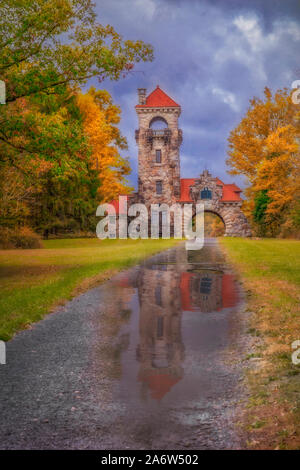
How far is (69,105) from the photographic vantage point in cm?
3712

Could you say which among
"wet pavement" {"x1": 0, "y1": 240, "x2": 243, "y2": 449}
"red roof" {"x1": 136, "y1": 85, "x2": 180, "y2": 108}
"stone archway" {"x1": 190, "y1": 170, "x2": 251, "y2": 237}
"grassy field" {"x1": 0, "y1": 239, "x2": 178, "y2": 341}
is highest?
"red roof" {"x1": 136, "y1": 85, "x2": 180, "y2": 108}

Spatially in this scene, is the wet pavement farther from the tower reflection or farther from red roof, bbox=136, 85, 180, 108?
red roof, bbox=136, 85, 180, 108

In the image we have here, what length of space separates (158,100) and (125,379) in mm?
57804

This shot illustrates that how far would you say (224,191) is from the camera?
58062mm

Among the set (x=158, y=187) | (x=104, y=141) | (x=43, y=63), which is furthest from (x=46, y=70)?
(x=158, y=187)

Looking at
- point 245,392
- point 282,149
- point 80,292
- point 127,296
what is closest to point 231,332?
point 245,392

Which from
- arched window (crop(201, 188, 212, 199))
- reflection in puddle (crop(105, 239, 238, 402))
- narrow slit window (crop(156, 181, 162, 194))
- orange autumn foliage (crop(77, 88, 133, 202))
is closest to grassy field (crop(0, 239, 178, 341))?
reflection in puddle (crop(105, 239, 238, 402))

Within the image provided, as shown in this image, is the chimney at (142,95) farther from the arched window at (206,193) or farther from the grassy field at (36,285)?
the grassy field at (36,285)

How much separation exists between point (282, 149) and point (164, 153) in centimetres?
2080

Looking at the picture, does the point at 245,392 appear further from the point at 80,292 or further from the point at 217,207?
the point at 217,207

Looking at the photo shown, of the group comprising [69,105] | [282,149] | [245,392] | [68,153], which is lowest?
[245,392]

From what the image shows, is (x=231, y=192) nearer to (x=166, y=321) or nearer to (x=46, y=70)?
(x=46, y=70)

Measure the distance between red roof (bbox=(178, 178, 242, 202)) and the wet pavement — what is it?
4900cm

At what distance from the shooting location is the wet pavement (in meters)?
3.47
